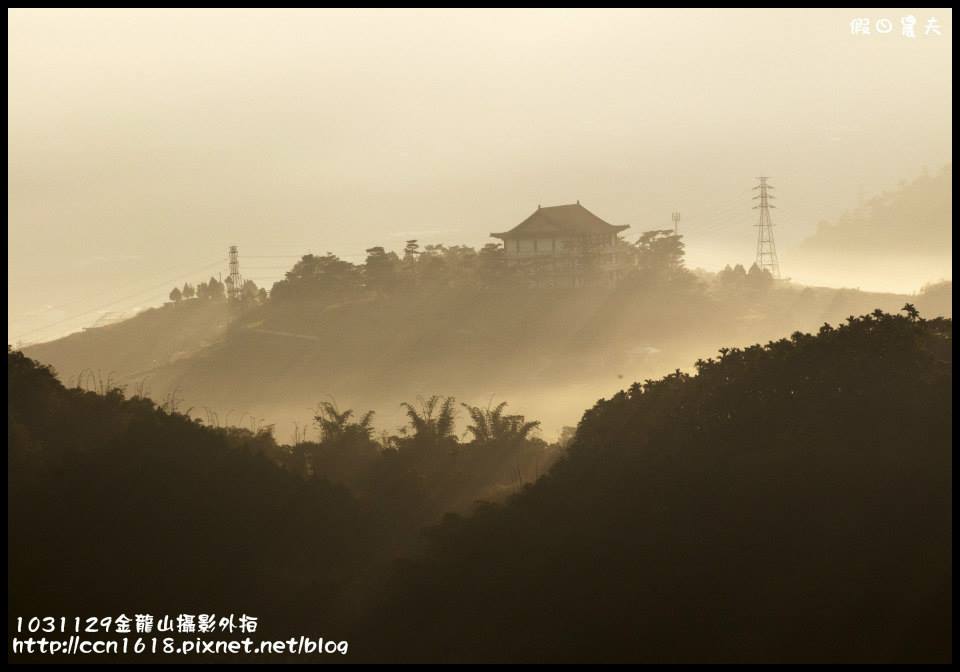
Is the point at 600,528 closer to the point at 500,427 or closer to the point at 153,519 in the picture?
the point at 153,519

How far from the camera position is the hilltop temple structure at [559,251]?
Answer: 249 feet

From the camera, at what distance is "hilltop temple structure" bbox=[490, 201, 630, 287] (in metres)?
75.9

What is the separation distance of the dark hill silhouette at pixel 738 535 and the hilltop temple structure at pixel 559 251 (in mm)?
56060

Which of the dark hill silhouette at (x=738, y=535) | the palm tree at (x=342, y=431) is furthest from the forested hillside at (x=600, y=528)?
the palm tree at (x=342, y=431)

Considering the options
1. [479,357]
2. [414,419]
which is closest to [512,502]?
[414,419]

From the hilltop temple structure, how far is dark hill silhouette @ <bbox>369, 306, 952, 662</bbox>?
5606 cm

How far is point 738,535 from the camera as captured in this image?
1567 centimetres

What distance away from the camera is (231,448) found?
65.8 feet

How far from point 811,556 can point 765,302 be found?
67.1 m

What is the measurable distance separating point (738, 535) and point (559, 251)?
61.5 meters

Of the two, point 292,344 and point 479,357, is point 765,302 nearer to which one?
point 479,357

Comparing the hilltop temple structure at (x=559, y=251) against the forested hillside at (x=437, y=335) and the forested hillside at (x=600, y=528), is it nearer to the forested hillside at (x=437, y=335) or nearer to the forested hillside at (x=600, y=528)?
the forested hillside at (x=437, y=335)

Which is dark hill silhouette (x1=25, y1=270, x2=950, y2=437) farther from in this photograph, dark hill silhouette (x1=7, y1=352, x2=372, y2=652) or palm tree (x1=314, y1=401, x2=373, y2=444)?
dark hill silhouette (x1=7, y1=352, x2=372, y2=652)

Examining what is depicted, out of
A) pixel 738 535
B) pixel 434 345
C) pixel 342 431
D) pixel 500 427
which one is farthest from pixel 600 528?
pixel 434 345
